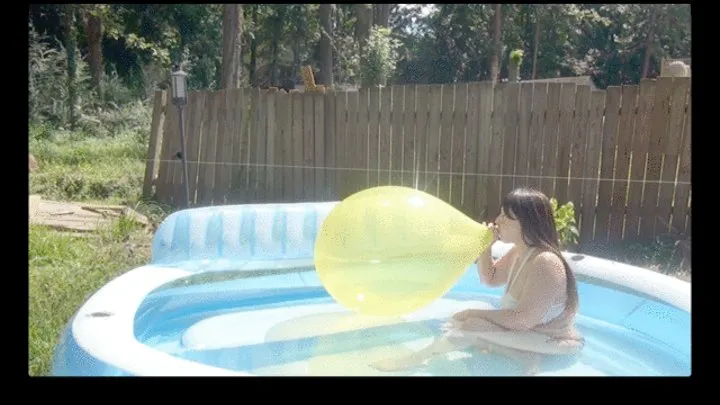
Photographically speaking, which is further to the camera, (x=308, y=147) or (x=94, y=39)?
(x=94, y=39)

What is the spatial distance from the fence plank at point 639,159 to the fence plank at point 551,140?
58 centimetres

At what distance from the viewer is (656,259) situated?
5.07 meters

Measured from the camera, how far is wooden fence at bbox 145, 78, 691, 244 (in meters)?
5.28

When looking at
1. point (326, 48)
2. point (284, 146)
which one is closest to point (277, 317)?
point (284, 146)

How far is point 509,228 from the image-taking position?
9.62 feet

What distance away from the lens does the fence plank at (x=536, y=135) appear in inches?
219

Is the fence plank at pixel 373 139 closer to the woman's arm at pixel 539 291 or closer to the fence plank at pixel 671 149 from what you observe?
the fence plank at pixel 671 149

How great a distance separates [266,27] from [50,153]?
11644 mm

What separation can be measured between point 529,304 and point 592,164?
9.99 ft

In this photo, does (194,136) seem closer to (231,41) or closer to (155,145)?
(155,145)

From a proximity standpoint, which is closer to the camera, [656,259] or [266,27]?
[656,259]

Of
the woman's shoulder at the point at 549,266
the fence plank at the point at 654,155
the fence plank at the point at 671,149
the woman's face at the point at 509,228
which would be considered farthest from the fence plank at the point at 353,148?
the woman's shoulder at the point at 549,266

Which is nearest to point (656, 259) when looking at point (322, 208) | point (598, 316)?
point (598, 316)
